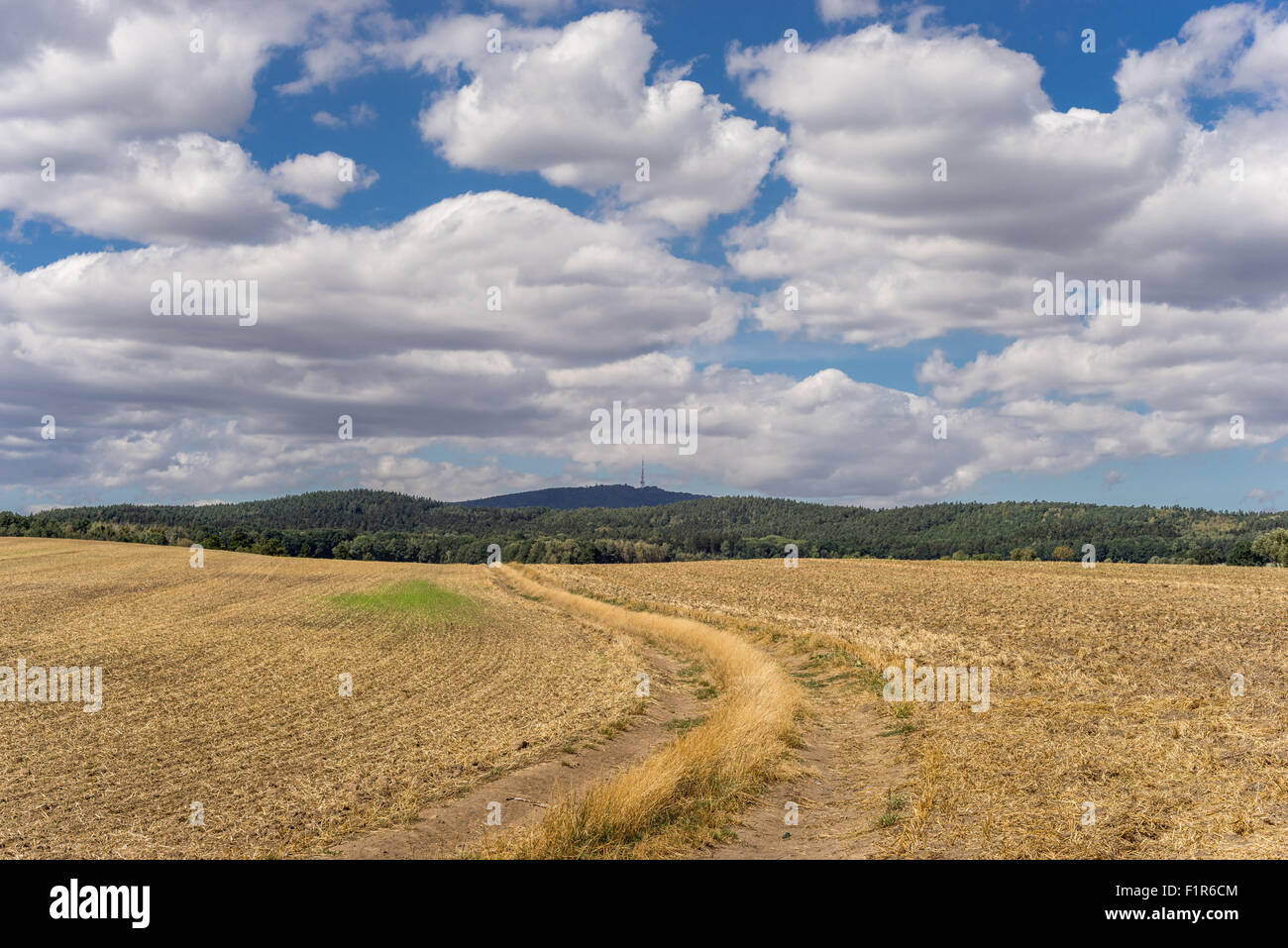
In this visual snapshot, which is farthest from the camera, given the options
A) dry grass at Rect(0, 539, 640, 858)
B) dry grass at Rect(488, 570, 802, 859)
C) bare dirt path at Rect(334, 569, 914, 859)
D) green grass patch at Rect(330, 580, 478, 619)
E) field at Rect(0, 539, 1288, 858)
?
green grass patch at Rect(330, 580, 478, 619)

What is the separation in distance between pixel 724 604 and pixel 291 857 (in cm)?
4225

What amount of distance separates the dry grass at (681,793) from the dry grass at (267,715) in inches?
Answer: 118

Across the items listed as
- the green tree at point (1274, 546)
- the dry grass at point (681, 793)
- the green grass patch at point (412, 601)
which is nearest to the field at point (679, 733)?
the dry grass at point (681, 793)

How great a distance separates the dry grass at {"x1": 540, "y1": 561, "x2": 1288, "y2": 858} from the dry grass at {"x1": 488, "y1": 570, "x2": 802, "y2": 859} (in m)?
2.88

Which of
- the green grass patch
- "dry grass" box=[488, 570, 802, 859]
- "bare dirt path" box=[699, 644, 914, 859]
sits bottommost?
the green grass patch

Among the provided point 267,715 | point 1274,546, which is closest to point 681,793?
point 267,715

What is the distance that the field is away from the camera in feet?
37.2

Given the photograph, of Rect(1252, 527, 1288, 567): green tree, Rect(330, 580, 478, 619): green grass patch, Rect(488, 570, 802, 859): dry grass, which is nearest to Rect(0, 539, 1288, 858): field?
Rect(488, 570, 802, 859): dry grass

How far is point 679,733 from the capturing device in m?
19.7

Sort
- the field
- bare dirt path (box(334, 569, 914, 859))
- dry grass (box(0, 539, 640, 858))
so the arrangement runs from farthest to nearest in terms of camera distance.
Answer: dry grass (box(0, 539, 640, 858)) < bare dirt path (box(334, 569, 914, 859)) < the field

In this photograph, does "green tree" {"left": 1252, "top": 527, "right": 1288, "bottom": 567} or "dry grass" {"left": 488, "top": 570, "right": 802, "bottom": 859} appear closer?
"dry grass" {"left": 488, "top": 570, "right": 802, "bottom": 859}

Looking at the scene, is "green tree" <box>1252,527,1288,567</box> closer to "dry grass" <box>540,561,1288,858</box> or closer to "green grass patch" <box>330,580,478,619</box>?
"dry grass" <box>540,561,1288,858</box>

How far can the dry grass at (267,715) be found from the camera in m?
12.3

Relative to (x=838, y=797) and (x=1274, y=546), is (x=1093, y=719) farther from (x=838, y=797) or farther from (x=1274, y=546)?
(x=1274, y=546)
